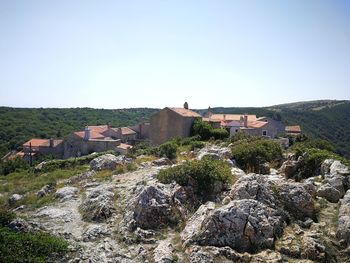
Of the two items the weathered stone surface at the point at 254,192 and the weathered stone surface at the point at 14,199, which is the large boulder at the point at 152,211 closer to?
the weathered stone surface at the point at 254,192

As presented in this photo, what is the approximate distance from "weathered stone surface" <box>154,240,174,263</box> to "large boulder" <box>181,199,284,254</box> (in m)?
0.72

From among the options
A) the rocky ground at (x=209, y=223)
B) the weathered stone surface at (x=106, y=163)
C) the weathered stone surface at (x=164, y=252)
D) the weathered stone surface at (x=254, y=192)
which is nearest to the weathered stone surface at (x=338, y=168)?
the rocky ground at (x=209, y=223)

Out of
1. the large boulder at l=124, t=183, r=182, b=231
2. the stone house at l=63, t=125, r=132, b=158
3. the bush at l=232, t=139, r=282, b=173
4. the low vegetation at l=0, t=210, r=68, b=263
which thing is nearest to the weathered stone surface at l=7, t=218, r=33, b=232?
the low vegetation at l=0, t=210, r=68, b=263

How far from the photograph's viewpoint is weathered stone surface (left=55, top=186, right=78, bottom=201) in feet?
68.7

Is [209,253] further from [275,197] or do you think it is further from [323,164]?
[323,164]

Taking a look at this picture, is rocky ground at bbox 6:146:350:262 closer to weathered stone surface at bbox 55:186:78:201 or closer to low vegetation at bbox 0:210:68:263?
weathered stone surface at bbox 55:186:78:201

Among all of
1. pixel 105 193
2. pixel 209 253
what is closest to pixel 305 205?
pixel 209 253

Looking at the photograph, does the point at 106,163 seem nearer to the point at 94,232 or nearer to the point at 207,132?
the point at 94,232

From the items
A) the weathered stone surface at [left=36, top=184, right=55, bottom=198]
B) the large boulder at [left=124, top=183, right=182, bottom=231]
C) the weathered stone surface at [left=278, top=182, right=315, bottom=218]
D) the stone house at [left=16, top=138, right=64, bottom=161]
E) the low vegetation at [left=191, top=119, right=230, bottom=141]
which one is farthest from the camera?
the stone house at [left=16, top=138, right=64, bottom=161]

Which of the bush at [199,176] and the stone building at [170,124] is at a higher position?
the stone building at [170,124]

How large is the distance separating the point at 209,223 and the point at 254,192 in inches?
132

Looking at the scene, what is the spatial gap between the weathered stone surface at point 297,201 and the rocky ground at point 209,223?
0.04 metres

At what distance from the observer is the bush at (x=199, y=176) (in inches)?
752

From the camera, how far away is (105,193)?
19.6 meters
